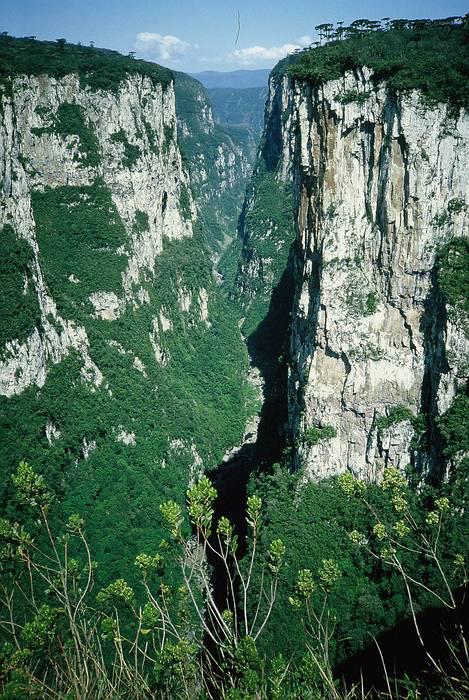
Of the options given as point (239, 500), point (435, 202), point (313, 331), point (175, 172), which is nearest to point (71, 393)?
point (239, 500)

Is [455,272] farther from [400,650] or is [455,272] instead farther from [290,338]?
[400,650]

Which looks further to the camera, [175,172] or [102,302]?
[175,172]

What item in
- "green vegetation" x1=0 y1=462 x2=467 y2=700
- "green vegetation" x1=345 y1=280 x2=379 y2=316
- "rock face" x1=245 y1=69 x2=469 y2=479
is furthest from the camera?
"green vegetation" x1=345 y1=280 x2=379 y2=316

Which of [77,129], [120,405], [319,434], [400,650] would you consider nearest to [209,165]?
[77,129]

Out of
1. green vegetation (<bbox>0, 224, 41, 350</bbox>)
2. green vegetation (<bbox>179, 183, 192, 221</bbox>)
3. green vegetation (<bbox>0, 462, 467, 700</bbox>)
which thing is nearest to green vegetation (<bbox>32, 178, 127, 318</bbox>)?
green vegetation (<bbox>0, 224, 41, 350</bbox>)

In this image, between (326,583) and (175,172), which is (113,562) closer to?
(326,583)

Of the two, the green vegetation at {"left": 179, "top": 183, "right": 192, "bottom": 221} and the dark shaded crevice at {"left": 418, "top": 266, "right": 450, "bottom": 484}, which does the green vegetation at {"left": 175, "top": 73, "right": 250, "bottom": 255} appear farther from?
the dark shaded crevice at {"left": 418, "top": 266, "right": 450, "bottom": 484}
